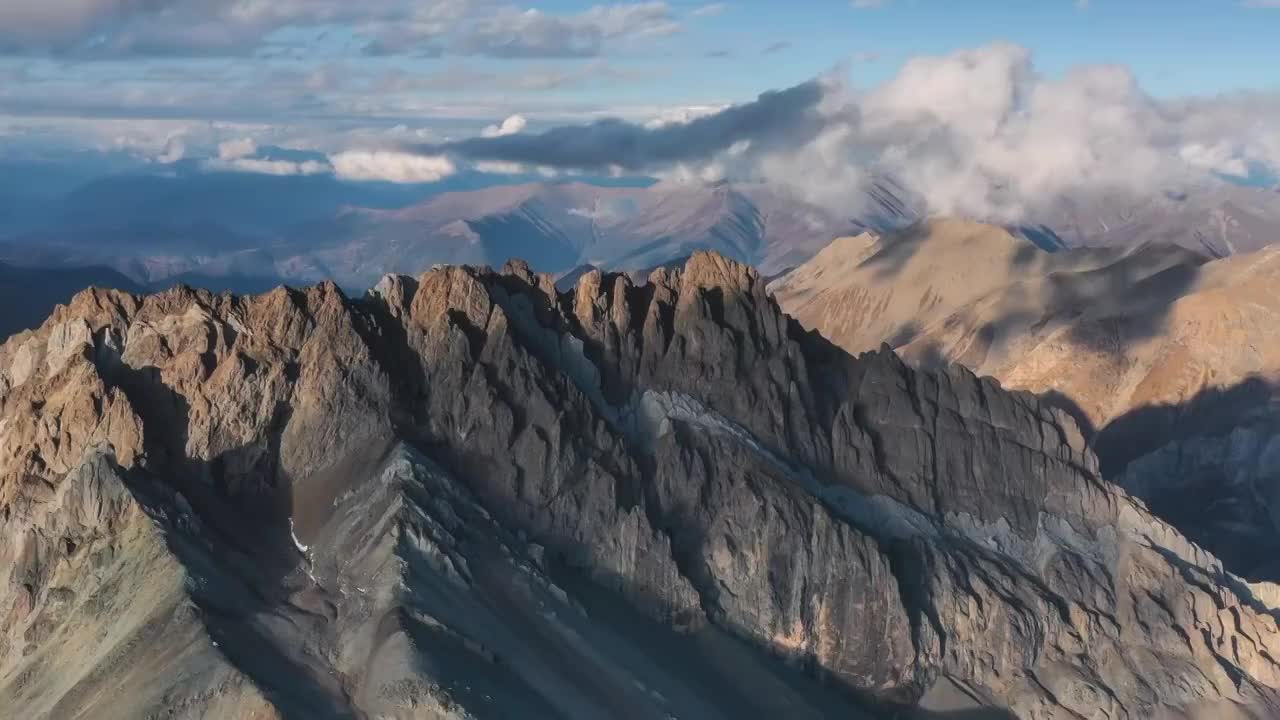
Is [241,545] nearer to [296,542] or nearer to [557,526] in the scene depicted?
[296,542]

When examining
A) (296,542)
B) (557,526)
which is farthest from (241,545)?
(557,526)

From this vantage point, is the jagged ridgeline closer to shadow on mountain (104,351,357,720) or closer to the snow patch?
shadow on mountain (104,351,357,720)

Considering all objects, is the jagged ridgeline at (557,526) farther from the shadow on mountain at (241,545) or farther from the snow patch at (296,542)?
the snow patch at (296,542)

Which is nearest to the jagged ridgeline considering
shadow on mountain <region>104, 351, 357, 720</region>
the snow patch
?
shadow on mountain <region>104, 351, 357, 720</region>

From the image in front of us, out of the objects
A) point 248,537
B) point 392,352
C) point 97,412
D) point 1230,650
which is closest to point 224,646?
point 248,537

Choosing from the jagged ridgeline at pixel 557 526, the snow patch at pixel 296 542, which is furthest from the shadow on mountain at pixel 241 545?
the jagged ridgeline at pixel 557 526

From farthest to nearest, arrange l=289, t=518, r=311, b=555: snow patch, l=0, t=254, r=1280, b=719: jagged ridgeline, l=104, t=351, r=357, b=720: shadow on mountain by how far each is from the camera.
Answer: l=289, t=518, r=311, b=555: snow patch, l=0, t=254, r=1280, b=719: jagged ridgeline, l=104, t=351, r=357, b=720: shadow on mountain

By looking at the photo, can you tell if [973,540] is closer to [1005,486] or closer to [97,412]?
[1005,486]

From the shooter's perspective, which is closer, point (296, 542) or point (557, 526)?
point (296, 542)
